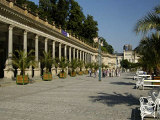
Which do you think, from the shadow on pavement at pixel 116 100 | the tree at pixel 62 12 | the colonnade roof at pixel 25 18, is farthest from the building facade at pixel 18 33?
the shadow on pavement at pixel 116 100

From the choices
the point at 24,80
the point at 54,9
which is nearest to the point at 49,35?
the point at 24,80

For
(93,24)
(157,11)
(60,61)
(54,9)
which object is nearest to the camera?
(157,11)

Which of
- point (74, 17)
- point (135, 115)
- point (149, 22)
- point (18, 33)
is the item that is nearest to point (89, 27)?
point (74, 17)

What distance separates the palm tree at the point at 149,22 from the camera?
24.3 feet

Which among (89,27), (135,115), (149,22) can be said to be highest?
(89,27)

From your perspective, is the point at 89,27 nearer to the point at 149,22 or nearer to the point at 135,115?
the point at 149,22

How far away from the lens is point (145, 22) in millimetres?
7484

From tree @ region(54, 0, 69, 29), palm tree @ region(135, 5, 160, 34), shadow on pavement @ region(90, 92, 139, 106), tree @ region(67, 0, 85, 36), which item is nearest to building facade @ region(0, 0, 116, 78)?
tree @ region(54, 0, 69, 29)

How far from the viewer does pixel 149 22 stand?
7457mm

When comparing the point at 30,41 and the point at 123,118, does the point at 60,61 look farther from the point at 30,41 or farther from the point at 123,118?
the point at 123,118

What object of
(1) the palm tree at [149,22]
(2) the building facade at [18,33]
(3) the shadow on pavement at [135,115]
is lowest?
(3) the shadow on pavement at [135,115]

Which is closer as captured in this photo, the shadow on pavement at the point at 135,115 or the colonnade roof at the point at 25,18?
the shadow on pavement at the point at 135,115

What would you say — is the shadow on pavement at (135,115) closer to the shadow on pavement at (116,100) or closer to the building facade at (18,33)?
the shadow on pavement at (116,100)

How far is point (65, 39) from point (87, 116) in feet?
114
